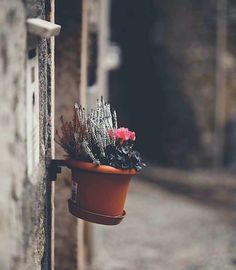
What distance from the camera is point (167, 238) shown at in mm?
8125

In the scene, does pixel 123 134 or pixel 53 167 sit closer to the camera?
pixel 123 134

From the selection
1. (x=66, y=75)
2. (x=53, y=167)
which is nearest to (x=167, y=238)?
(x=66, y=75)

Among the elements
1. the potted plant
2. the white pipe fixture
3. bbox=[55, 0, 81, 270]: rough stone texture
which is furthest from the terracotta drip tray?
bbox=[55, 0, 81, 270]: rough stone texture

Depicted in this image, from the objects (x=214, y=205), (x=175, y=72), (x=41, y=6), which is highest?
(x=41, y=6)

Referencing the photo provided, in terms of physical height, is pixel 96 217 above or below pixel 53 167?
below

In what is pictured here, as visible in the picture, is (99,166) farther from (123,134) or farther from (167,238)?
(167,238)

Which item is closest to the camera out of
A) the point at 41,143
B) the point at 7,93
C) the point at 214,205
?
the point at 7,93

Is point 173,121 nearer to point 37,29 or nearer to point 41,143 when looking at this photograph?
point 41,143

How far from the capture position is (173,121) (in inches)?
464

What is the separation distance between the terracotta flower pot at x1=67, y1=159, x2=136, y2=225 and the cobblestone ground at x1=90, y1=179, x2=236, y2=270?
130 inches

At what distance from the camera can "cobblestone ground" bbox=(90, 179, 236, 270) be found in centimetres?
724

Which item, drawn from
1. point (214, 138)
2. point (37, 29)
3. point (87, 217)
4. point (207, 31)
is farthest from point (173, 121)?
point (37, 29)

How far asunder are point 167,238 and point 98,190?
4463mm

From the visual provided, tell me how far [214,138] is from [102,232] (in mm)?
4233
